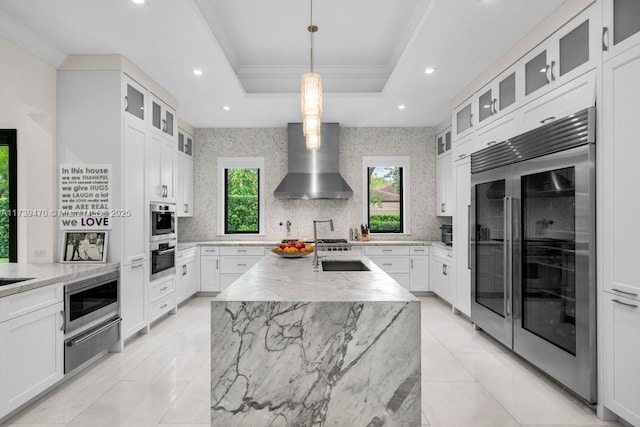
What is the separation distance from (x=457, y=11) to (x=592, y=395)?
8.76 feet

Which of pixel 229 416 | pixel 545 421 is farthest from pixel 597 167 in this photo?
pixel 229 416

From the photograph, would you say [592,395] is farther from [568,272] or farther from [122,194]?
[122,194]

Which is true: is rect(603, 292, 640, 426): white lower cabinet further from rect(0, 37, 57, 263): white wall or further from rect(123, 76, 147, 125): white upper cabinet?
rect(0, 37, 57, 263): white wall

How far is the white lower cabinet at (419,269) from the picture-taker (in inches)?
219

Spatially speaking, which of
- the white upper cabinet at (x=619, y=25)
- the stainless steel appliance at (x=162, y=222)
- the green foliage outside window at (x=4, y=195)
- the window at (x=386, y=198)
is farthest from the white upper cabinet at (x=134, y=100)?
the white upper cabinet at (x=619, y=25)

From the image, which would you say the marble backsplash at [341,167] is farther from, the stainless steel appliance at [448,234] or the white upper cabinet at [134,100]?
the white upper cabinet at [134,100]

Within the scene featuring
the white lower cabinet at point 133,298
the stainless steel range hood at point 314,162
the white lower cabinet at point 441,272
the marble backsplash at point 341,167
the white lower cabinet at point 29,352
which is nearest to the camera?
the white lower cabinet at point 29,352

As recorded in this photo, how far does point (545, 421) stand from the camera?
7.30 ft

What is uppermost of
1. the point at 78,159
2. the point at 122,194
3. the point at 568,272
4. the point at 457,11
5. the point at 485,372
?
the point at 457,11

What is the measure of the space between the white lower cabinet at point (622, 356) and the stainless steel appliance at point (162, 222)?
12.7 feet

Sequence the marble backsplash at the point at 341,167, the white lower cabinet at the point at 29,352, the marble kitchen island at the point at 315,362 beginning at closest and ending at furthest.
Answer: the marble kitchen island at the point at 315,362, the white lower cabinet at the point at 29,352, the marble backsplash at the point at 341,167

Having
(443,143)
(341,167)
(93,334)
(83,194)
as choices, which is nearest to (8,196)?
(83,194)

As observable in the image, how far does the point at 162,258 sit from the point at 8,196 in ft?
4.87

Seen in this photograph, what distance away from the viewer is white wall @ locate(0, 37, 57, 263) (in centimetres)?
316
